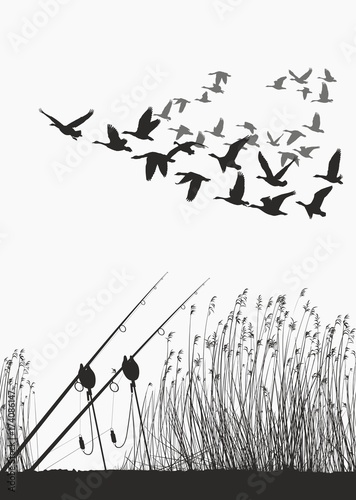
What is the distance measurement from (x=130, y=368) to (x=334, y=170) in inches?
108

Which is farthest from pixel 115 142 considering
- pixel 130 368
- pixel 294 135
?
pixel 294 135

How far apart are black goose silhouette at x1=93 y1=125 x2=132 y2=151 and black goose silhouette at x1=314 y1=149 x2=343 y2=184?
168 centimetres

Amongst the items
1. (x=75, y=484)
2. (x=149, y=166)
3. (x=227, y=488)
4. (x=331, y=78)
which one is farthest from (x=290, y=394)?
(x=331, y=78)

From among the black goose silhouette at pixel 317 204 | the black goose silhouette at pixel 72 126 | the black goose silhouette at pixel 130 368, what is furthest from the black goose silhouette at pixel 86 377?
the black goose silhouette at pixel 317 204

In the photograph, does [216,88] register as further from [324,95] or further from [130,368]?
[130,368]

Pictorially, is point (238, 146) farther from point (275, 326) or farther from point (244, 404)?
point (244, 404)

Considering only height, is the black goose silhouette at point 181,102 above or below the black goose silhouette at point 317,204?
above

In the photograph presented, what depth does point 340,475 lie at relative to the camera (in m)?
6.66

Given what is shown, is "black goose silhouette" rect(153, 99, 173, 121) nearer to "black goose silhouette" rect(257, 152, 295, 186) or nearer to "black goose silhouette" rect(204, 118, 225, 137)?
"black goose silhouette" rect(204, 118, 225, 137)

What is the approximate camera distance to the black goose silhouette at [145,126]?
778cm

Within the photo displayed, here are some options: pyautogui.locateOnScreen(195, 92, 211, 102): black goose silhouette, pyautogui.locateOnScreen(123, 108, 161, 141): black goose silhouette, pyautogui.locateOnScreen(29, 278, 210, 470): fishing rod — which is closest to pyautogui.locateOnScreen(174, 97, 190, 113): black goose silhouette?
pyautogui.locateOnScreen(195, 92, 211, 102): black goose silhouette

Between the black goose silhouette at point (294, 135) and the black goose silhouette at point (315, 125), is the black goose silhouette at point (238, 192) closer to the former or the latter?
the black goose silhouette at point (315, 125)

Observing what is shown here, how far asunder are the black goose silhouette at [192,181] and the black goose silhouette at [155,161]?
0.58ft

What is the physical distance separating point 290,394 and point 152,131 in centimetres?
257
